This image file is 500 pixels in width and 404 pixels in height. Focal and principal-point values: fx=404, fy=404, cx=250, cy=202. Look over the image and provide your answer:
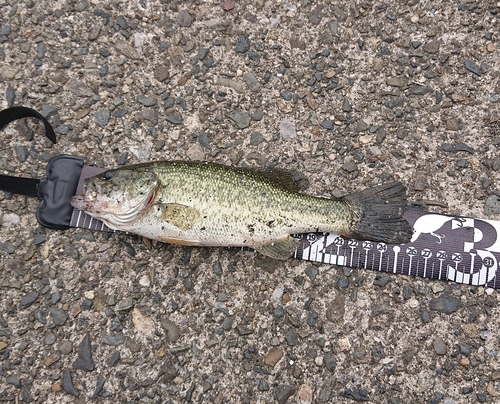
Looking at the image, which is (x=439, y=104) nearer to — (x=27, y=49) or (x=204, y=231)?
(x=204, y=231)

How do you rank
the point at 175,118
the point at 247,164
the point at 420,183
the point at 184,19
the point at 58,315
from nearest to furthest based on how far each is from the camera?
the point at 58,315 → the point at 420,183 → the point at 247,164 → the point at 175,118 → the point at 184,19

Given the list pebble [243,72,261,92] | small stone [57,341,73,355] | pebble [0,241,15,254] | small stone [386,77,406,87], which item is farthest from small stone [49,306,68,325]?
small stone [386,77,406,87]

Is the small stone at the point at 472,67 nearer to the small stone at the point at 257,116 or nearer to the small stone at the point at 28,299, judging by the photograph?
the small stone at the point at 257,116

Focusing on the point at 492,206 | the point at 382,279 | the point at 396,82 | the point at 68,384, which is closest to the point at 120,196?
the point at 68,384

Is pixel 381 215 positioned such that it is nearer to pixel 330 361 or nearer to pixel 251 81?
pixel 330 361

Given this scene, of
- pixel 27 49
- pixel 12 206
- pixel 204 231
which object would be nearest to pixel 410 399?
pixel 204 231

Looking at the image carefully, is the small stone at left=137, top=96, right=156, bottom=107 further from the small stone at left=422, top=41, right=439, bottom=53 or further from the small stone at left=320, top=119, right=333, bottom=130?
the small stone at left=422, top=41, right=439, bottom=53

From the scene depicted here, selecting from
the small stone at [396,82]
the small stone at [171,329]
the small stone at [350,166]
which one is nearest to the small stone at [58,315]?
the small stone at [171,329]
